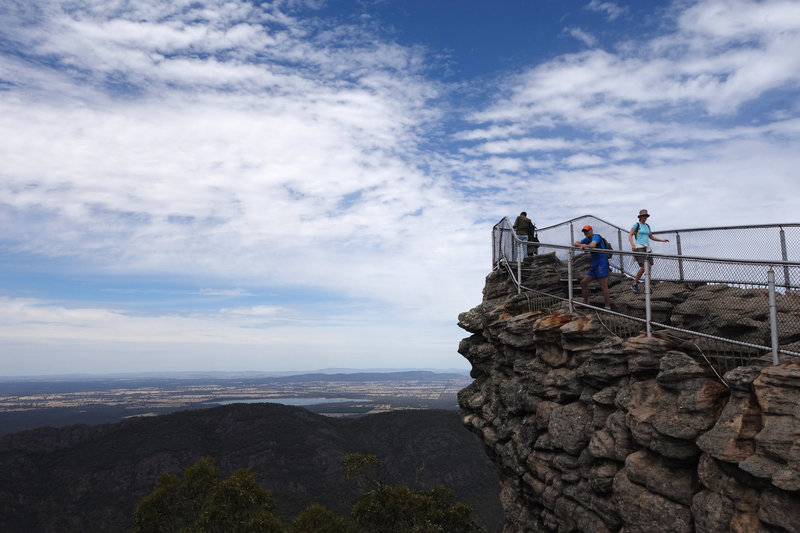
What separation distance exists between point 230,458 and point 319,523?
3768 inches

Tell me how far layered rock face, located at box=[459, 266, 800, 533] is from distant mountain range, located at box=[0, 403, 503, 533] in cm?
6474

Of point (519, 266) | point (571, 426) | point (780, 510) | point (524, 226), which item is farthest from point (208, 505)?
point (780, 510)

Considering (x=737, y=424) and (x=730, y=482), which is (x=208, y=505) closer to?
(x=730, y=482)

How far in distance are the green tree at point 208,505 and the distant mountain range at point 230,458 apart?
47856 mm

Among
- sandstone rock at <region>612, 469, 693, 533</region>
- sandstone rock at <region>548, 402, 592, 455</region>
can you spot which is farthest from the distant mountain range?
sandstone rock at <region>612, 469, 693, 533</region>

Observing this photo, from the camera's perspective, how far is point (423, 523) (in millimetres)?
28328

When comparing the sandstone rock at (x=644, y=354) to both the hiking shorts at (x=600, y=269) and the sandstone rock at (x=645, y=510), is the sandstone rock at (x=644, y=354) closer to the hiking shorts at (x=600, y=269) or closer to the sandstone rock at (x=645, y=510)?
the sandstone rock at (x=645, y=510)

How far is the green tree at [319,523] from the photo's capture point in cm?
2789

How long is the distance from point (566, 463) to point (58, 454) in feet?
431

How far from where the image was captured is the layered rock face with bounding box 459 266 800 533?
27.8 ft

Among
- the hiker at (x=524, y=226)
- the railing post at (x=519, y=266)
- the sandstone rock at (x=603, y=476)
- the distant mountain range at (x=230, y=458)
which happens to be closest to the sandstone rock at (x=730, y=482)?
the sandstone rock at (x=603, y=476)

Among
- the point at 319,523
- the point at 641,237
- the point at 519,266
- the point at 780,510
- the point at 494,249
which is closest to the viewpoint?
the point at 780,510

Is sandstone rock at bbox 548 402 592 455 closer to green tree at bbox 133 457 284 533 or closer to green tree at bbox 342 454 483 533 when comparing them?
green tree at bbox 342 454 483 533

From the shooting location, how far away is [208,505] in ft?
97.2
